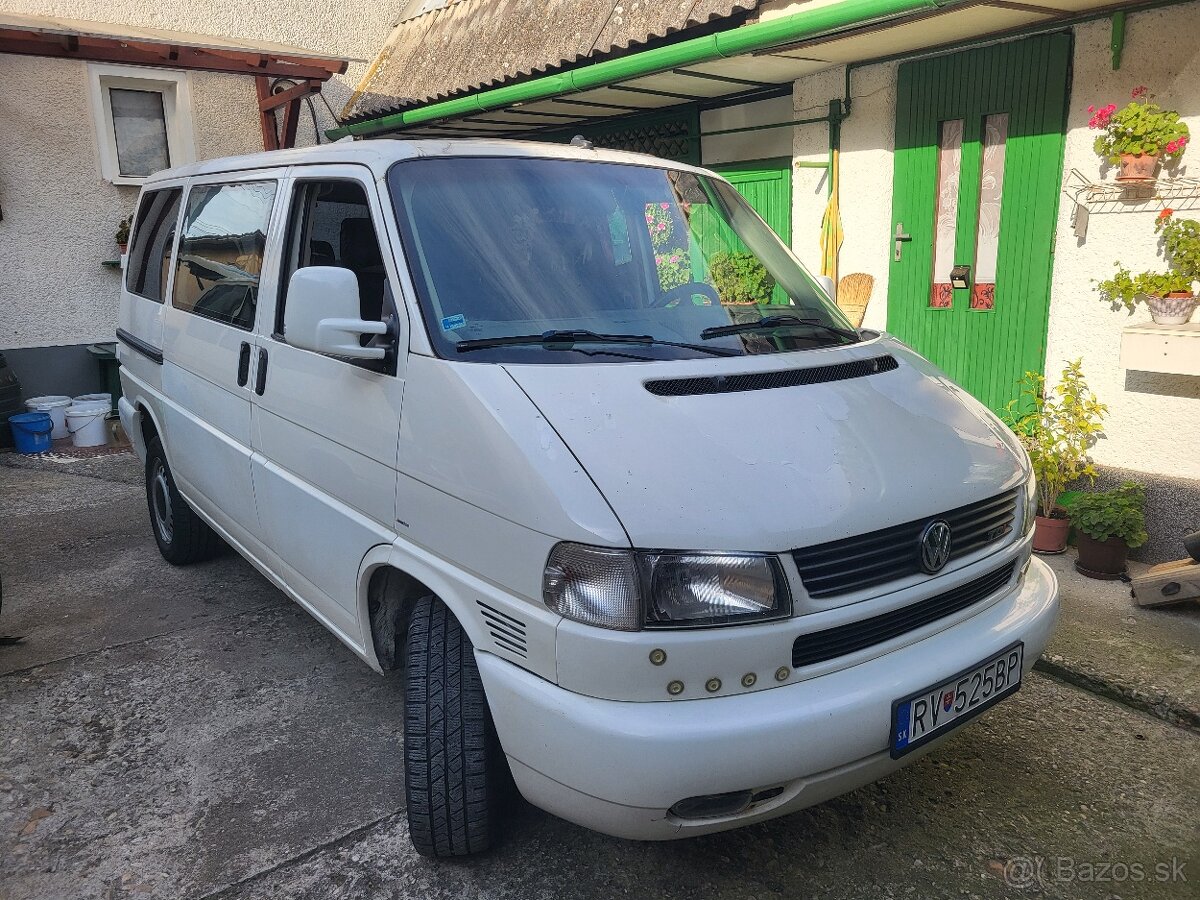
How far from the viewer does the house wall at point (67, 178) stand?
27.5ft

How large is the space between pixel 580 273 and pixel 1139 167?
3.39 meters

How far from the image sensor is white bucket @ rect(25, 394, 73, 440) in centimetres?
835

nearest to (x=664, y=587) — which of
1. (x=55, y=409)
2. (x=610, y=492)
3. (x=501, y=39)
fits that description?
(x=610, y=492)

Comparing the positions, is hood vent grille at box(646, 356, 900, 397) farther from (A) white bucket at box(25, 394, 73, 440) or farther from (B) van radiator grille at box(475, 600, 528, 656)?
(A) white bucket at box(25, 394, 73, 440)

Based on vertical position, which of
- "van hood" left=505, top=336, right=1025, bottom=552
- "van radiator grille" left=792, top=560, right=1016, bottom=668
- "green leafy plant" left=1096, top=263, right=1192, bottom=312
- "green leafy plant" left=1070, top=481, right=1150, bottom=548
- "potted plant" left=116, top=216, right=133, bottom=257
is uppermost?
"potted plant" left=116, top=216, right=133, bottom=257

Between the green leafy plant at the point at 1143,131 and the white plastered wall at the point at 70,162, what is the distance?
8.30 meters

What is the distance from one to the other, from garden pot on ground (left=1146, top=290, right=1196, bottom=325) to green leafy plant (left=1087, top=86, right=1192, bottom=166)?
0.71 m

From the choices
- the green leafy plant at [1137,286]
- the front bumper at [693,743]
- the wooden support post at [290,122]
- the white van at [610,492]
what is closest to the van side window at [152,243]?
the white van at [610,492]

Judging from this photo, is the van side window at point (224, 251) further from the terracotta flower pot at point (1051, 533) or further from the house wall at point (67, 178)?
the house wall at point (67, 178)

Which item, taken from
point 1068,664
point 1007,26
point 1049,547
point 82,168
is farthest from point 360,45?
point 1068,664

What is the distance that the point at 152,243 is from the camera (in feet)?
16.0

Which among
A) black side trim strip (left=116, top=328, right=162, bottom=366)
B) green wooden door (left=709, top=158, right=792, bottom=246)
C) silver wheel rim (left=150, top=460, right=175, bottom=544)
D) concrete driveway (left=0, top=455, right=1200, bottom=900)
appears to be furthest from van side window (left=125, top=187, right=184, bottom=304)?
green wooden door (left=709, top=158, right=792, bottom=246)

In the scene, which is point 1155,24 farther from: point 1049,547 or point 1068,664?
point 1068,664

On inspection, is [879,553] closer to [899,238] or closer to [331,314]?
[331,314]
